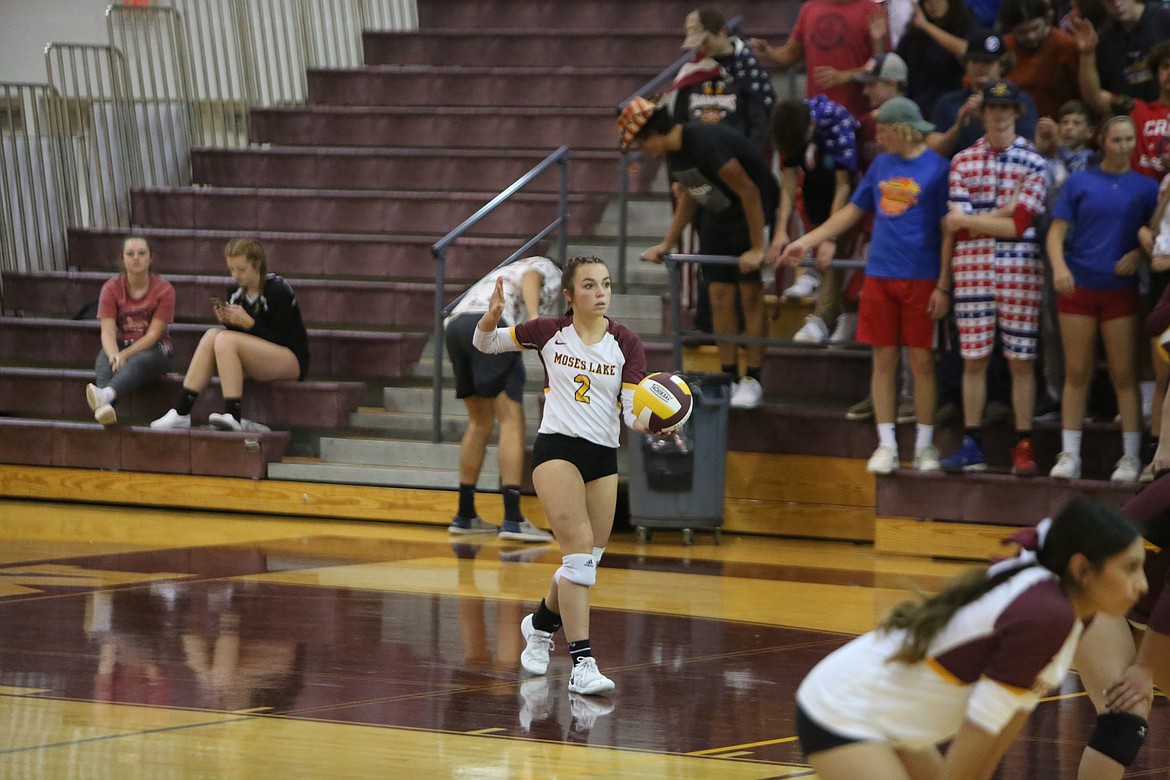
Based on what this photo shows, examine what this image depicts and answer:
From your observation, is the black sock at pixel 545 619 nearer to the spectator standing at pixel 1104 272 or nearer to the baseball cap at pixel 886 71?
the spectator standing at pixel 1104 272

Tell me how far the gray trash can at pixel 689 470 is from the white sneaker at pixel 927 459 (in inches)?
48.3

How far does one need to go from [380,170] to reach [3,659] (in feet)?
27.3

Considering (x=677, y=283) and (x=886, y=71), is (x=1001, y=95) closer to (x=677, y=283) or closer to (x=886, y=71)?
(x=886, y=71)

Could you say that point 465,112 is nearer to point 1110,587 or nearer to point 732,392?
point 732,392

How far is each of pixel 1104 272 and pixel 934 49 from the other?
8.54 feet

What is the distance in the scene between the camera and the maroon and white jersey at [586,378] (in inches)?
252

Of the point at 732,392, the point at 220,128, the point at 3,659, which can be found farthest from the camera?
the point at 220,128

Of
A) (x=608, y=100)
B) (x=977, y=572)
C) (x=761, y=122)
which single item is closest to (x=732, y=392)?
(x=761, y=122)

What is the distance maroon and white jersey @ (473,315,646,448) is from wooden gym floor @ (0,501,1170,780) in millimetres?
1028

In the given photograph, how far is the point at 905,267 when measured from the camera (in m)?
9.51

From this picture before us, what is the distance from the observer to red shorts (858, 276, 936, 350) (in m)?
9.48

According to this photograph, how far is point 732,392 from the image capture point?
34.8 feet

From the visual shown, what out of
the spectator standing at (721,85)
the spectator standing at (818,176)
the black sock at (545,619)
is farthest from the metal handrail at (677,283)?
the black sock at (545,619)

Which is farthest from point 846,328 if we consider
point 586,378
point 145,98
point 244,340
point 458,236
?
point 145,98
